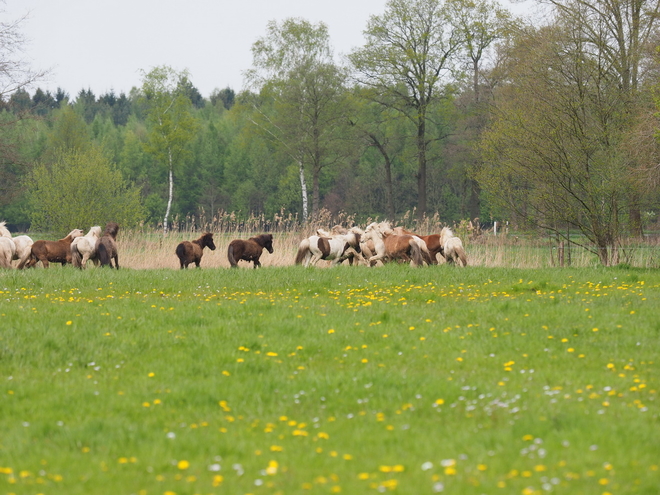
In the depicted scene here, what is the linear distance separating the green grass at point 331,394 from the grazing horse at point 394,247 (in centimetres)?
668

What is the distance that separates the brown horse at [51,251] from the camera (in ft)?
71.2

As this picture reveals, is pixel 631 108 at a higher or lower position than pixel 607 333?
higher

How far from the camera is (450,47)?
49125mm

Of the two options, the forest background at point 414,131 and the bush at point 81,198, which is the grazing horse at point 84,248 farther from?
the bush at point 81,198

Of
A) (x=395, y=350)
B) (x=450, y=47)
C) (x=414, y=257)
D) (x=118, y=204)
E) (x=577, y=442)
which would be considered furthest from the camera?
(x=450, y=47)

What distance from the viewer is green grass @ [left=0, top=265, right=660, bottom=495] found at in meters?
5.06

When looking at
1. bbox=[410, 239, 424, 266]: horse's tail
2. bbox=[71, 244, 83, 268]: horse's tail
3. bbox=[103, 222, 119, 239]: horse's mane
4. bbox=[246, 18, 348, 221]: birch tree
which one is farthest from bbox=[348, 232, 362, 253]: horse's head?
bbox=[246, 18, 348, 221]: birch tree

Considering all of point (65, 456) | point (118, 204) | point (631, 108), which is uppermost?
point (631, 108)

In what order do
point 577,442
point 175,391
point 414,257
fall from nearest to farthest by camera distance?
1. point 577,442
2. point 175,391
3. point 414,257

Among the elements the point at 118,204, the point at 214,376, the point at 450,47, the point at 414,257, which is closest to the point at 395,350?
the point at 214,376

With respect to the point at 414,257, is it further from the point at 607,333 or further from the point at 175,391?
the point at 175,391

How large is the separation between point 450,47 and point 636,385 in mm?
44659

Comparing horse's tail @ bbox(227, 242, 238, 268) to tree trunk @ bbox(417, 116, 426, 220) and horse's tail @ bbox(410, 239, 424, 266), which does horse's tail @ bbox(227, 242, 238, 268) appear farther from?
tree trunk @ bbox(417, 116, 426, 220)

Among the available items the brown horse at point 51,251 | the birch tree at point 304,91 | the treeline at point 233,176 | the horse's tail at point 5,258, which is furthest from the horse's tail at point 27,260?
the treeline at point 233,176
